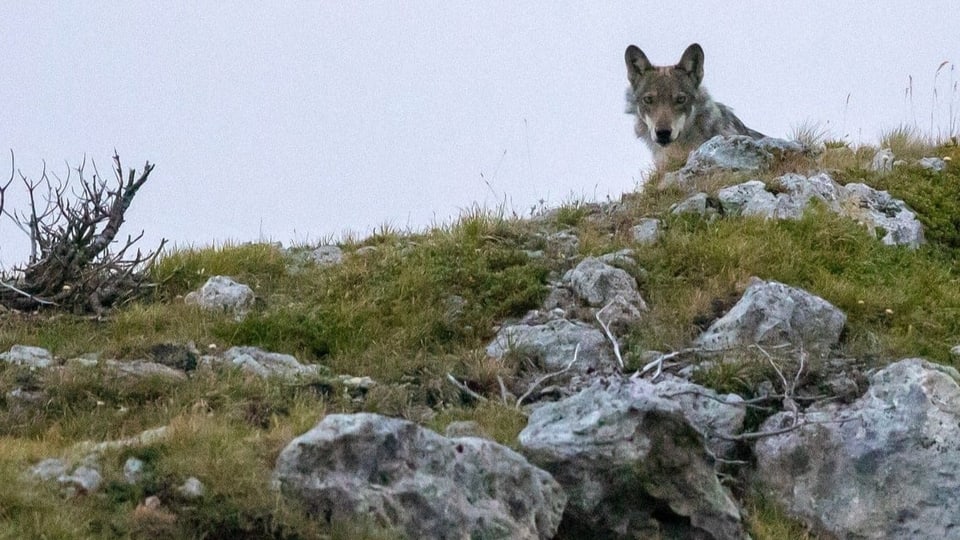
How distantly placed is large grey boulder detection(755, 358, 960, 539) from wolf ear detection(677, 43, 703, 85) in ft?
23.7

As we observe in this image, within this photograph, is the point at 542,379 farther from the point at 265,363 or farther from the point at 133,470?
the point at 133,470

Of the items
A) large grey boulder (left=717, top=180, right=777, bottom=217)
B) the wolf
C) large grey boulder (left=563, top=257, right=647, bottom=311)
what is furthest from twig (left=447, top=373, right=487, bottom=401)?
the wolf

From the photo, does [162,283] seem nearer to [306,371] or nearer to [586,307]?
[306,371]

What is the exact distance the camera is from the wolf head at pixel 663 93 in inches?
515

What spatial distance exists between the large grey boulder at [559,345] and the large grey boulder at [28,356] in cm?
286

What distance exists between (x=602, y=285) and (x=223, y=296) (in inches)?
111

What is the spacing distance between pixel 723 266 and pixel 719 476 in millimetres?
2790

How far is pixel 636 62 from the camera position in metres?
13.9

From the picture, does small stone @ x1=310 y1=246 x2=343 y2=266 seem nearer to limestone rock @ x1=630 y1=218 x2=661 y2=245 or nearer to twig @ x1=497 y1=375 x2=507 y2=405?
limestone rock @ x1=630 y1=218 x2=661 y2=245

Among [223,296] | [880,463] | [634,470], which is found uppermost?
[223,296]

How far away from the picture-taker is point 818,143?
12516 mm

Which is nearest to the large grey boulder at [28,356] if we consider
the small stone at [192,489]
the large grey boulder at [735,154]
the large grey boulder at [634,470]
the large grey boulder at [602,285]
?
the small stone at [192,489]

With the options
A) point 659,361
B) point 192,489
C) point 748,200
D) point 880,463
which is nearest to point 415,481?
point 192,489

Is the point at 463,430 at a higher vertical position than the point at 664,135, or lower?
lower
